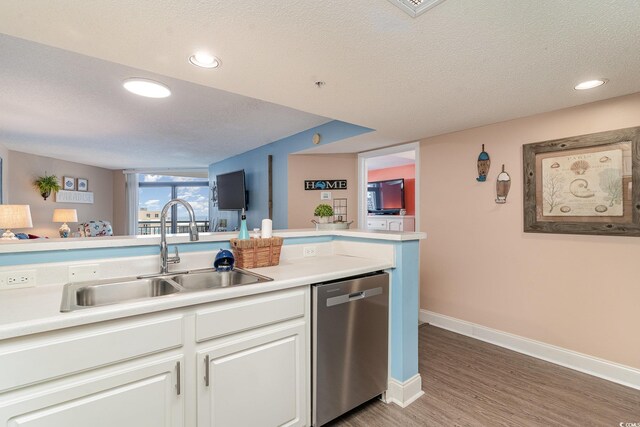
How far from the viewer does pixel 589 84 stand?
1.96m

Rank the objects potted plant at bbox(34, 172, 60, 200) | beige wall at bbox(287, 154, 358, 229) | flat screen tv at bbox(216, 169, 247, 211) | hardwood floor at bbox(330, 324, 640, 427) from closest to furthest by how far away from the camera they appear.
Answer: hardwood floor at bbox(330, 324, 640, 427) < beige wall at bbox(287, 154, 358, 229) < flat screen tv at bbox(216, 169, 247, 211) < potted plant at bbox(34, 172, 60, 200)

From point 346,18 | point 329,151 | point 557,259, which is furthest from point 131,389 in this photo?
point 329,151

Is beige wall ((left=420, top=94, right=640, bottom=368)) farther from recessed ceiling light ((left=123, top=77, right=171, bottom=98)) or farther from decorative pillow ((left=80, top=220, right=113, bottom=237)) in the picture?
decorative pillow ((left=80, top=220, right=113, bottom=237))

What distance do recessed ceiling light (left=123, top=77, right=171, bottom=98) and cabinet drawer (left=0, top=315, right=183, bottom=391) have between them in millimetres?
2048

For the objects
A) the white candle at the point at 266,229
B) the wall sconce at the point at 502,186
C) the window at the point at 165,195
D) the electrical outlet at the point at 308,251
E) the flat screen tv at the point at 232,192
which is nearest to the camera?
the white candle at the point at 266,229

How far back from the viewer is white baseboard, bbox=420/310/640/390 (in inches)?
85.4

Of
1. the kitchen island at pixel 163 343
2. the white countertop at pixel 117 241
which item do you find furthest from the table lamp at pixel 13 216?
the kitchen island at pixel 163 343

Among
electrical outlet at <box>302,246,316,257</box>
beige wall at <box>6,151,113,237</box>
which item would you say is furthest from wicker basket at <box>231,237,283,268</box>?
beige wall at <box>6,151,113,237</box>

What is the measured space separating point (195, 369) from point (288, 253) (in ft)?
3.58

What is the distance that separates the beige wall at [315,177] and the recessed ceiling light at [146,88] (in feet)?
6.55

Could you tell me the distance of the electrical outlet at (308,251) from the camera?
2324 millimetres

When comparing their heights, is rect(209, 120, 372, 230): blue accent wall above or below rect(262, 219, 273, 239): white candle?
above

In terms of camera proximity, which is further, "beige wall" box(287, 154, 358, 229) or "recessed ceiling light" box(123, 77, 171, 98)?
"beige wall" box(287, 154, 358, 229)

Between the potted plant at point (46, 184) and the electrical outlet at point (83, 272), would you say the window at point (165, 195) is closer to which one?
the potted plant at point (46, 184)
